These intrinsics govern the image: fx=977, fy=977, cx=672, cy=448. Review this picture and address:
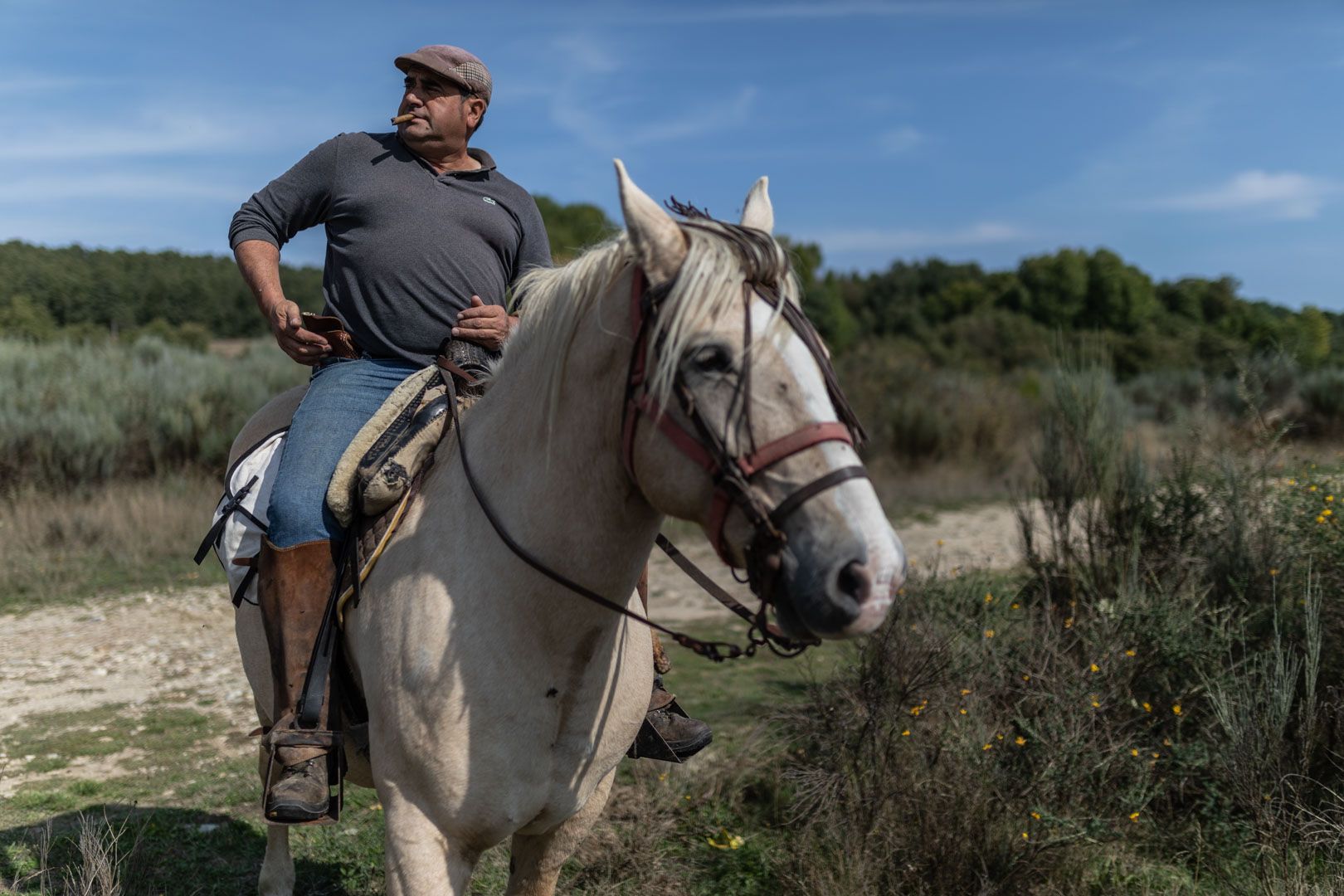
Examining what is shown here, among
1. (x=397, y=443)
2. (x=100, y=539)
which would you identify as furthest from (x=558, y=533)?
(x=100, y=539)

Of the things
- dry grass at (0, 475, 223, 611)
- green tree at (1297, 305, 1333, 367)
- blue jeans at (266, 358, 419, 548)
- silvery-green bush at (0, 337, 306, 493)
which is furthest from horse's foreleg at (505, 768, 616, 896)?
green tree at (1297, 305, 1333, 367)

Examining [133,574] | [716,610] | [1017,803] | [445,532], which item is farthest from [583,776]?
[133,574]

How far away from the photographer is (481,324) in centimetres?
Answer: 300

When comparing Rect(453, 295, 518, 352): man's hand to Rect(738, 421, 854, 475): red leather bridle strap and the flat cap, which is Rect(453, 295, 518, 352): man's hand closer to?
the flat cap

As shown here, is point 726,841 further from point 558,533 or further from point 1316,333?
point 1316,333

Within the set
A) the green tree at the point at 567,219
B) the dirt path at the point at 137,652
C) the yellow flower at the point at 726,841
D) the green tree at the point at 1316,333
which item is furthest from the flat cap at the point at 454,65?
the green tree at the point at 567,219

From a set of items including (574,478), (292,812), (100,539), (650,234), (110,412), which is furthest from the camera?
(110,412)

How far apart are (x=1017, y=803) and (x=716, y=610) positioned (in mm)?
5434

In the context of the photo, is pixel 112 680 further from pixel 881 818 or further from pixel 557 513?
pixel 557 513

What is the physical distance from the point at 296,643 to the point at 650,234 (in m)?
1.54

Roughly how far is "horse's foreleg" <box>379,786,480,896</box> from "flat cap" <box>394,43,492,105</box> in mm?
2241

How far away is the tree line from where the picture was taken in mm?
22594

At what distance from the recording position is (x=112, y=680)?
269 inches

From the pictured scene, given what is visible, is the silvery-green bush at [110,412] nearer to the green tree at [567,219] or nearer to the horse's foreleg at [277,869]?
the horse's foreleg at [277,869]
